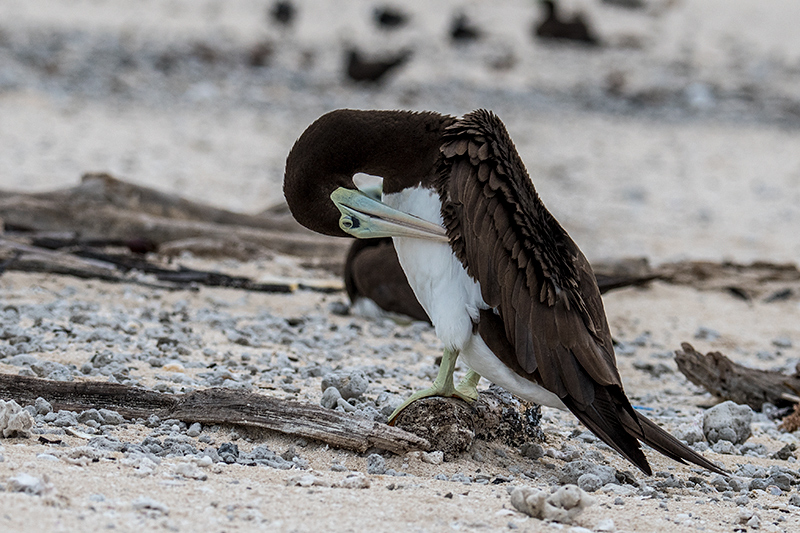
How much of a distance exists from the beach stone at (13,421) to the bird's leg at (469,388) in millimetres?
1768

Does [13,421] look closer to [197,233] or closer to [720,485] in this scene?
[720,485]

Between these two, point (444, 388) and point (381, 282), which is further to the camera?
point (381, 282)

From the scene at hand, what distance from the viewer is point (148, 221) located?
27.7ft

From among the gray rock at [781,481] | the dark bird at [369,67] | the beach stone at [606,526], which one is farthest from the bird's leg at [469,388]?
the dark bird at [369,67]

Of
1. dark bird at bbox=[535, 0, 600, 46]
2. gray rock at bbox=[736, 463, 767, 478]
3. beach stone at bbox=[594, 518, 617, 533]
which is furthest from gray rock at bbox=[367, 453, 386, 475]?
dark bird at bbox=[535, 0, 600, 46]

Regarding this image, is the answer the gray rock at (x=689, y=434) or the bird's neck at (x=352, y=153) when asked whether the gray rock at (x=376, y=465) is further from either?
the gray rock at (x=689, y=434)

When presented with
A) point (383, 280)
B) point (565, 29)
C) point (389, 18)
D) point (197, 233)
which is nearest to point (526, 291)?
point (383, 280)

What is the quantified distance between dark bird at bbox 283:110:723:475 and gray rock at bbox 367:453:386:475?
39cm

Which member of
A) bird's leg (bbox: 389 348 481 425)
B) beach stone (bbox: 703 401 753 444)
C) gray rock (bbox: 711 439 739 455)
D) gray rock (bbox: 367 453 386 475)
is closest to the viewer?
gray rock (bbox: 367 453 386 475)

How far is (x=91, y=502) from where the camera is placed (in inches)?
115

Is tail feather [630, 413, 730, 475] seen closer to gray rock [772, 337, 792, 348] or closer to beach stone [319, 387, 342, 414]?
beach stone [319, 387, 342, 414]

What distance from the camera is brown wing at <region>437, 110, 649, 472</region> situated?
3.73 m

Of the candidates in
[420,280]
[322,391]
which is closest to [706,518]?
[420,280]

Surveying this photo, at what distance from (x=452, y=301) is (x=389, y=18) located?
22.1 meters
